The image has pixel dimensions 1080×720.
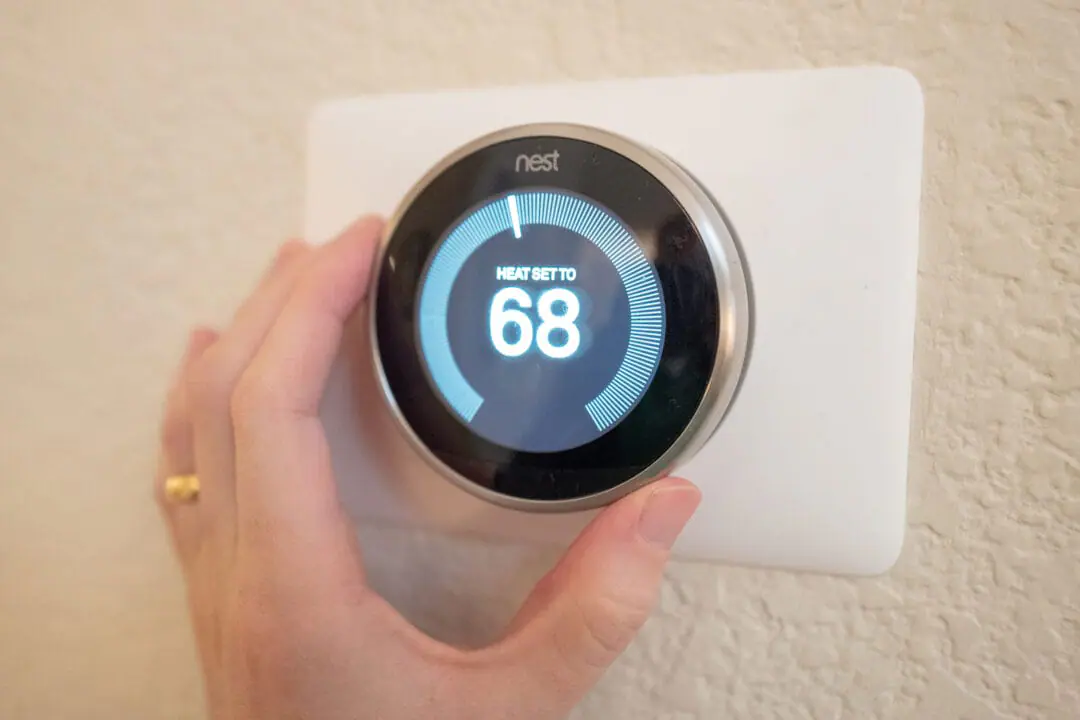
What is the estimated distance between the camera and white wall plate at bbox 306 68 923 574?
1.13 ft

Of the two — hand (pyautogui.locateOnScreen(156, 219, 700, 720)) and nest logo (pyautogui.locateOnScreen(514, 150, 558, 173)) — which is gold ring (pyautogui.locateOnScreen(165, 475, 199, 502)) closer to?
hand (pyautogui.locateOnScreen(156, 219, 700, 720))

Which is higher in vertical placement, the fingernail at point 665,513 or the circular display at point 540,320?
the circular display at point 540,320

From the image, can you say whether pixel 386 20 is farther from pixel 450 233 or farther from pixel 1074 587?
pixel 1074 587

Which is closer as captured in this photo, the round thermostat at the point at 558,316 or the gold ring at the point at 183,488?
the round thermostat at the point at 558,316

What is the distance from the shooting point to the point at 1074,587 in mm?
343

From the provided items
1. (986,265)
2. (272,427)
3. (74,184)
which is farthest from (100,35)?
(986,265)

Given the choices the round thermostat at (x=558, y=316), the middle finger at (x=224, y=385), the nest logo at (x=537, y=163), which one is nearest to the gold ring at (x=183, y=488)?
the middle finger at (x=224, y=385)

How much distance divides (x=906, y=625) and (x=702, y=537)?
10cm

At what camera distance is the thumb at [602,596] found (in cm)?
32

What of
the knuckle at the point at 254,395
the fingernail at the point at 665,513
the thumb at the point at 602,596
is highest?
the knuckle at the point at 254,395

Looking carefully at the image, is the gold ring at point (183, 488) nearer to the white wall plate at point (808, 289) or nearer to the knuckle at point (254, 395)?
the knuckle at point (254, 395)

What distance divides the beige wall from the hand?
79 millimetres

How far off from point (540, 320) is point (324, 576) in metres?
0.15

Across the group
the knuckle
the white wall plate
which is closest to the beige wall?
the white wall plate
